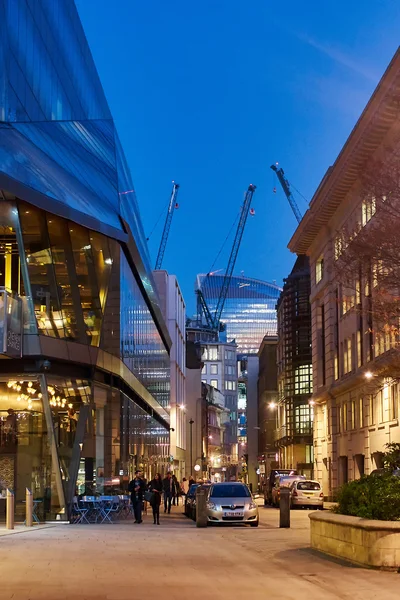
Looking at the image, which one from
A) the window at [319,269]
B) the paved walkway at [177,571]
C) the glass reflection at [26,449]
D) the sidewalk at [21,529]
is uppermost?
the window at [319,269]

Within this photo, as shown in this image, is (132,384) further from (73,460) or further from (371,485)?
(371,485)

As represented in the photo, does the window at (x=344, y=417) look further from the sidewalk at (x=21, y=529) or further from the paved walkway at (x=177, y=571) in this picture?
the paved walkway at (x=177, y=571)

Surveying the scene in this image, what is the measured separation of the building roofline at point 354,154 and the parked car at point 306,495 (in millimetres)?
16541

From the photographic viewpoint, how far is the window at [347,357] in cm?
6184

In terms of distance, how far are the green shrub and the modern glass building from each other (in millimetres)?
14811

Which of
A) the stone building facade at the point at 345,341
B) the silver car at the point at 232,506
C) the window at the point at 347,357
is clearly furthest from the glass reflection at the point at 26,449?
the window at the point at 347,357

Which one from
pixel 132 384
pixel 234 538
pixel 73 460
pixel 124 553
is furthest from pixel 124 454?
pixel 124 553

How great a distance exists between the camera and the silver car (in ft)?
108

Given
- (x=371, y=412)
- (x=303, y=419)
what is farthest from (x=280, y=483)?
(x=303, y=419)

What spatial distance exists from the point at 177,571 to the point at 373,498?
13.4 feet

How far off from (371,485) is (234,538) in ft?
26.7

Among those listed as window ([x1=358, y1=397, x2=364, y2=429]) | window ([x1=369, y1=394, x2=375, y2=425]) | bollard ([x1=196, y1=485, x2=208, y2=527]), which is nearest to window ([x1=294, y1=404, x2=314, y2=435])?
window ([x1=358, y1=397, x2=364, y2=429])

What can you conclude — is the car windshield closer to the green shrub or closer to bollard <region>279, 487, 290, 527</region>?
bollard <region>279, 487, 290, 527</region>

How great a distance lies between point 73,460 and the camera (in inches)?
1390
